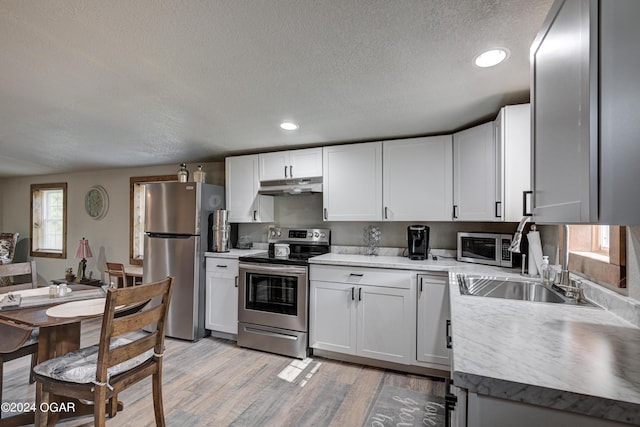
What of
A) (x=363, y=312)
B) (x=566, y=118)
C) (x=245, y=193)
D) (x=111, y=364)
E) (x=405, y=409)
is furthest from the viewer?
(x=245, y=193)

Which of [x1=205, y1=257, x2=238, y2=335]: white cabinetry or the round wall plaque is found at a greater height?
the round wall plaque

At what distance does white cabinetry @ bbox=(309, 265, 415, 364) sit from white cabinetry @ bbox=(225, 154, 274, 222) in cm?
113

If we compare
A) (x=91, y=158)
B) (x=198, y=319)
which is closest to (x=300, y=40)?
(x=198, y=319)

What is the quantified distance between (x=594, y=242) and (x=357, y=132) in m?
1.93

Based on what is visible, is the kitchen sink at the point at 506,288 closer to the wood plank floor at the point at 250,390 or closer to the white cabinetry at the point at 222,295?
the wood plank floor at the point at 250,390

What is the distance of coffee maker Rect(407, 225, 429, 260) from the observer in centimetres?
286

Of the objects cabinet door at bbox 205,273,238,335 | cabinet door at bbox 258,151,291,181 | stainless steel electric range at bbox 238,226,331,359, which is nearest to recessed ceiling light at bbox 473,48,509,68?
stainless steel electric range at bbox 238,226,331,359

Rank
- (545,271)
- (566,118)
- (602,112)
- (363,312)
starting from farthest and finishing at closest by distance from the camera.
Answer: (363,312) < (545,271) < (566,118) < (602,112)

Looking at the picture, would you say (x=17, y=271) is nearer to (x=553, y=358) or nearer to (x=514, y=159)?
(x=553, y=358)

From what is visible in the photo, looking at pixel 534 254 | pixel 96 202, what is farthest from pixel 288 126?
pixel 96 202

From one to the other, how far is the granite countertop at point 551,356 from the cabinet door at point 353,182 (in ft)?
5.70

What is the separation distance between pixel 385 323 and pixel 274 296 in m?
1.12

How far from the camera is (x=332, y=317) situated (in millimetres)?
2826

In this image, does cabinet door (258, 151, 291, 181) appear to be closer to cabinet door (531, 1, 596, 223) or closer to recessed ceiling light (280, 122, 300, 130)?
recessed ceiling light (280, 122, 300, 130)
